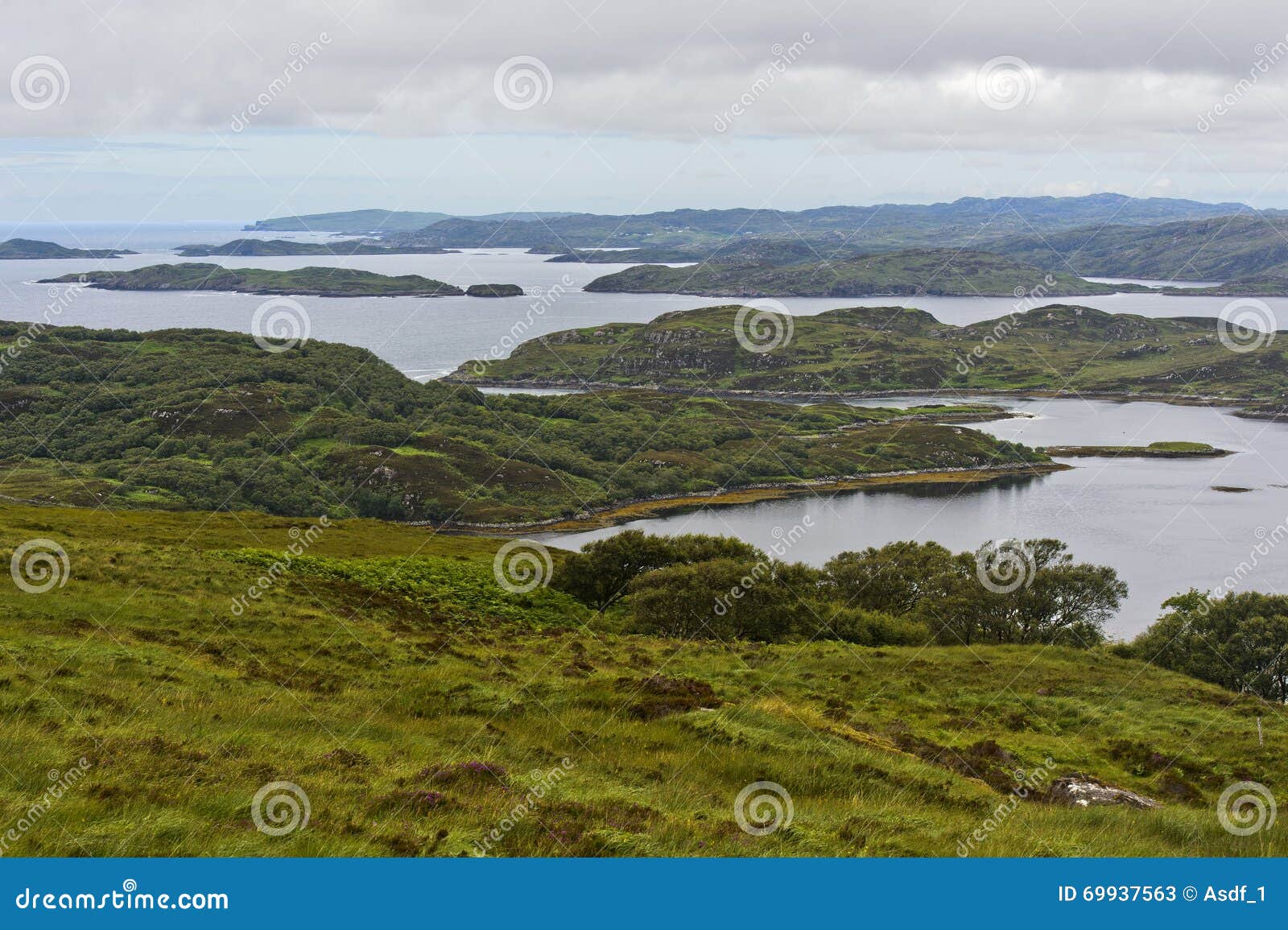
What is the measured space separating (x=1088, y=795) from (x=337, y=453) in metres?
157

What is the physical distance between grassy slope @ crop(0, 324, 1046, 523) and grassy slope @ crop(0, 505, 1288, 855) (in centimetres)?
10630

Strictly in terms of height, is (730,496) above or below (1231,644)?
above

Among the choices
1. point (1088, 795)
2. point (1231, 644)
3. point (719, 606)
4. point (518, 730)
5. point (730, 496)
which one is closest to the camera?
point (1088, 795)

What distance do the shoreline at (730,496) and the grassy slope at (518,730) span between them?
9863cm

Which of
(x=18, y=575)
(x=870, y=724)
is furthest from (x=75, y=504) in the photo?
(x=870, y=724)

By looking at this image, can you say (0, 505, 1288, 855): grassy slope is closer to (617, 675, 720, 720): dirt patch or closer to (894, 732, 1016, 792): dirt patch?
(894, 732, 1016, 792): dirt patch

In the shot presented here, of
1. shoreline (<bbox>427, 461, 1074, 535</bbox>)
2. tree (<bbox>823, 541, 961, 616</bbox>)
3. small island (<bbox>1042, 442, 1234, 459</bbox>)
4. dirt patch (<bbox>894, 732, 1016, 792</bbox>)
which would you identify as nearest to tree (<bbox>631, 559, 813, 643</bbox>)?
tree (<bbox>823, 541, 961, 616</bbox>)

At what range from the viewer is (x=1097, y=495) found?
523 feet

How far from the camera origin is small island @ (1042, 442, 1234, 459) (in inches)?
7525

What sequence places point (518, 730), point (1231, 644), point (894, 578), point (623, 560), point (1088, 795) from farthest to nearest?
point (894, 578) < point (623, 560) < point (1231, 644) < point (518, 730) < point (1088, 795)

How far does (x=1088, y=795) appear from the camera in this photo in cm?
1938

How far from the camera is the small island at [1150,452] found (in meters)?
191

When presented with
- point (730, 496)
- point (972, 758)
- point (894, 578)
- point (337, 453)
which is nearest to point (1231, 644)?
point (894, 578)

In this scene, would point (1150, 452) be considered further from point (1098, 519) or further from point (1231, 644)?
point (1231, 644)
